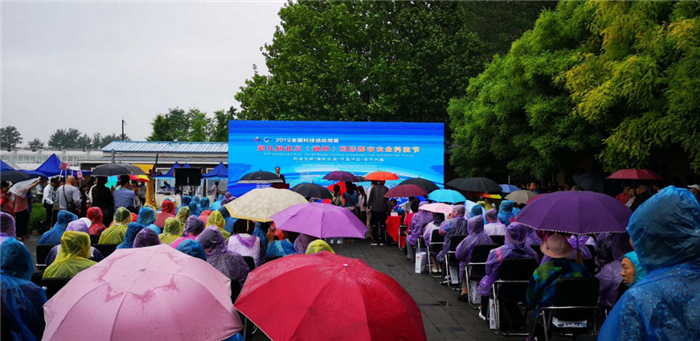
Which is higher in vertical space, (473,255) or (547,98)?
(547,98)

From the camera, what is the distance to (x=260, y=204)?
25.5 feet

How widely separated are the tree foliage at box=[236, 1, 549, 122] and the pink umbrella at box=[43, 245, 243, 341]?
2688 centimetres

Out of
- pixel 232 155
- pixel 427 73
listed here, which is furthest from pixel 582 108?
pixel 427 73

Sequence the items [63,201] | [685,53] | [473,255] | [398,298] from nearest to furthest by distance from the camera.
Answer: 1. [398,298]
2. [473,255]
3. [685,53]
4. [63,201]

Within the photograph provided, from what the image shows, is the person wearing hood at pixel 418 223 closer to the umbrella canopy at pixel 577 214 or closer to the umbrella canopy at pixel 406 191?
the umbrella canopy at pixel 406 191

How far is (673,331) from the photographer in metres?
2.16

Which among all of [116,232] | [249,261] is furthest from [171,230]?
[249,261]

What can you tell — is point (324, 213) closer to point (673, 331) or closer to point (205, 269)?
point (205, 269)

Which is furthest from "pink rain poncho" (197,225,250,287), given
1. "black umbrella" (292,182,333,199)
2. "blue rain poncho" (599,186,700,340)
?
"black umbrella" (292,182,333,199)

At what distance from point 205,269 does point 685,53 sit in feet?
35.6

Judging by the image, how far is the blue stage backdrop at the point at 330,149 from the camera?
20.3 metres

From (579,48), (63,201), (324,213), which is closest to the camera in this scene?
(324,213)

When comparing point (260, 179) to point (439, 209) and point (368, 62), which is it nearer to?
point (439, 209)

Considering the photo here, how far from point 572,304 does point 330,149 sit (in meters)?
15.6
